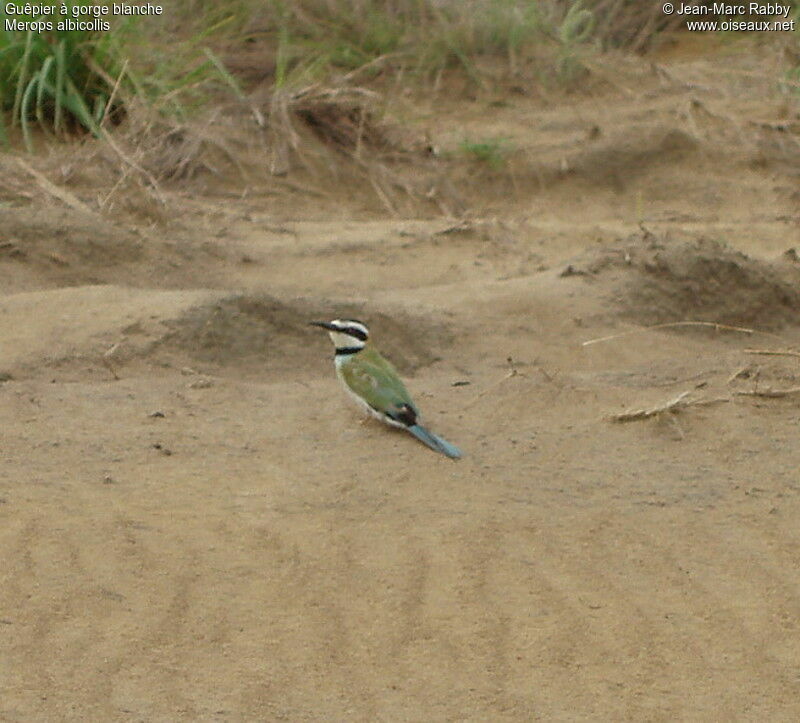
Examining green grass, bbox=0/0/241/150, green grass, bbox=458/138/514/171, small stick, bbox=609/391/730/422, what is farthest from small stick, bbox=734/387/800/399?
green grass, bbox=458/138/514/171

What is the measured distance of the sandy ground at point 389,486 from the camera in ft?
12.4

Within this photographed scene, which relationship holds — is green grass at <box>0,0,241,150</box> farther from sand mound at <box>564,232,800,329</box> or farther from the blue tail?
the blue tail

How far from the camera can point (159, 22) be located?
10.2 m

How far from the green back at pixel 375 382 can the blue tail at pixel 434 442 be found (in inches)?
3.8

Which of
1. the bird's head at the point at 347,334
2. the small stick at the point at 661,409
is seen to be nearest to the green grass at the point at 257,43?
the bird's head at the point at 347,334

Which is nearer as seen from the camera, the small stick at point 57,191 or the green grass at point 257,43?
the small stick at point 57,191

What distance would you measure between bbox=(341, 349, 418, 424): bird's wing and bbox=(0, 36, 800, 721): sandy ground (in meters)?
0.11

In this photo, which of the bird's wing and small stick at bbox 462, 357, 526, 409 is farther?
small stick at bbox 462, 357, 526, 409

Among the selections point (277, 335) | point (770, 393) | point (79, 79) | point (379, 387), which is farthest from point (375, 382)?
point (79, 79)

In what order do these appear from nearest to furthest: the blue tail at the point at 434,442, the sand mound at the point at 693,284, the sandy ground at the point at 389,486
Result: the sandy ground at the point at 389,486
the blue tail at the point at 434,442
the sand mound at the point at 693,284

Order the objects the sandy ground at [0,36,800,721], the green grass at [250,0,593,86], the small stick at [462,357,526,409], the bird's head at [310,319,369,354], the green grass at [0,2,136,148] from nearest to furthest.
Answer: the sandy ground at [0,36,800,721] < the small stick at [462,357,526,409] < the bird's head at [310,319,369,354] < the green grass at [0,2,136,148] < the green grass at [250,0,593,86]

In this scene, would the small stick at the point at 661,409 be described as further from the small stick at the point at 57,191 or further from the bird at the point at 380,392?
the small stick at the point at 57,191

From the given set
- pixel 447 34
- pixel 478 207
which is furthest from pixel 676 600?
pixel 447 34

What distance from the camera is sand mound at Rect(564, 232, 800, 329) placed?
7023 mm
